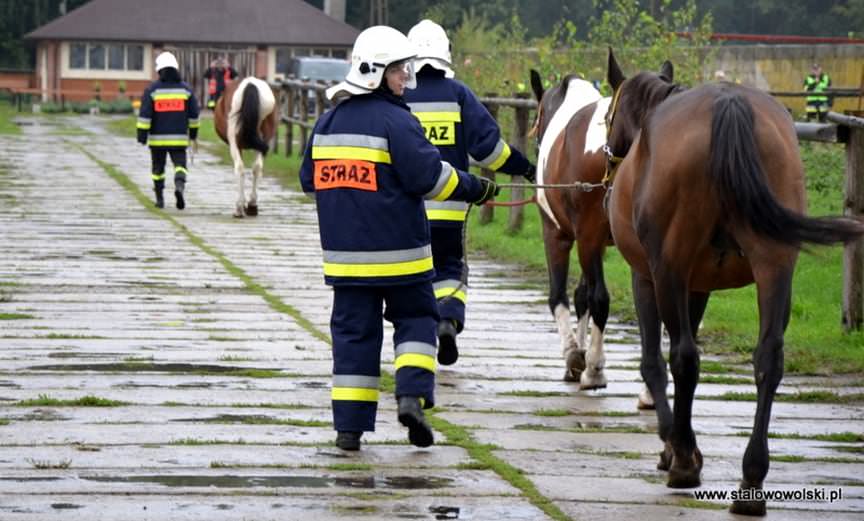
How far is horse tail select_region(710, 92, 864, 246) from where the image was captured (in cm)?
622

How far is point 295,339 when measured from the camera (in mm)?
10734

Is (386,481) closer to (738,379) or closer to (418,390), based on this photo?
(418,390)

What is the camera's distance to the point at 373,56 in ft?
24.1

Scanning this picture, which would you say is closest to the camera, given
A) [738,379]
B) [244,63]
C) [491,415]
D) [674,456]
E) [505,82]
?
[674,456]

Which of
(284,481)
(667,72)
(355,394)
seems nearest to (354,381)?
(355,394)

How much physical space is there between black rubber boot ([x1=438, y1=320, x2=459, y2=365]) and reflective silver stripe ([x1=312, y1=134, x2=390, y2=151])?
7.91 feet

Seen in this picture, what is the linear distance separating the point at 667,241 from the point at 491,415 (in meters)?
1.94

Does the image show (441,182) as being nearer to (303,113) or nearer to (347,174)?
(347,174)

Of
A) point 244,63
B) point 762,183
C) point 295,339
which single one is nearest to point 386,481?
point 762,183

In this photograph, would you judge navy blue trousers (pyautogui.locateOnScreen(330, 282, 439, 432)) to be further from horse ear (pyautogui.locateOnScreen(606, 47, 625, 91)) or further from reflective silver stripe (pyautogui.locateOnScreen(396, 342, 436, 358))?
horse ear (pyautogui.locateOnScreen(606, 47, 625, 91))

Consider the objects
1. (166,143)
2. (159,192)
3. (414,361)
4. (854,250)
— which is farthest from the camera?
(166,143)

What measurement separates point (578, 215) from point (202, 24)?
6119cm

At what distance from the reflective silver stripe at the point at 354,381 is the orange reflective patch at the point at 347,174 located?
33.1 inches

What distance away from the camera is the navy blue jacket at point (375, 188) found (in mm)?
7316
